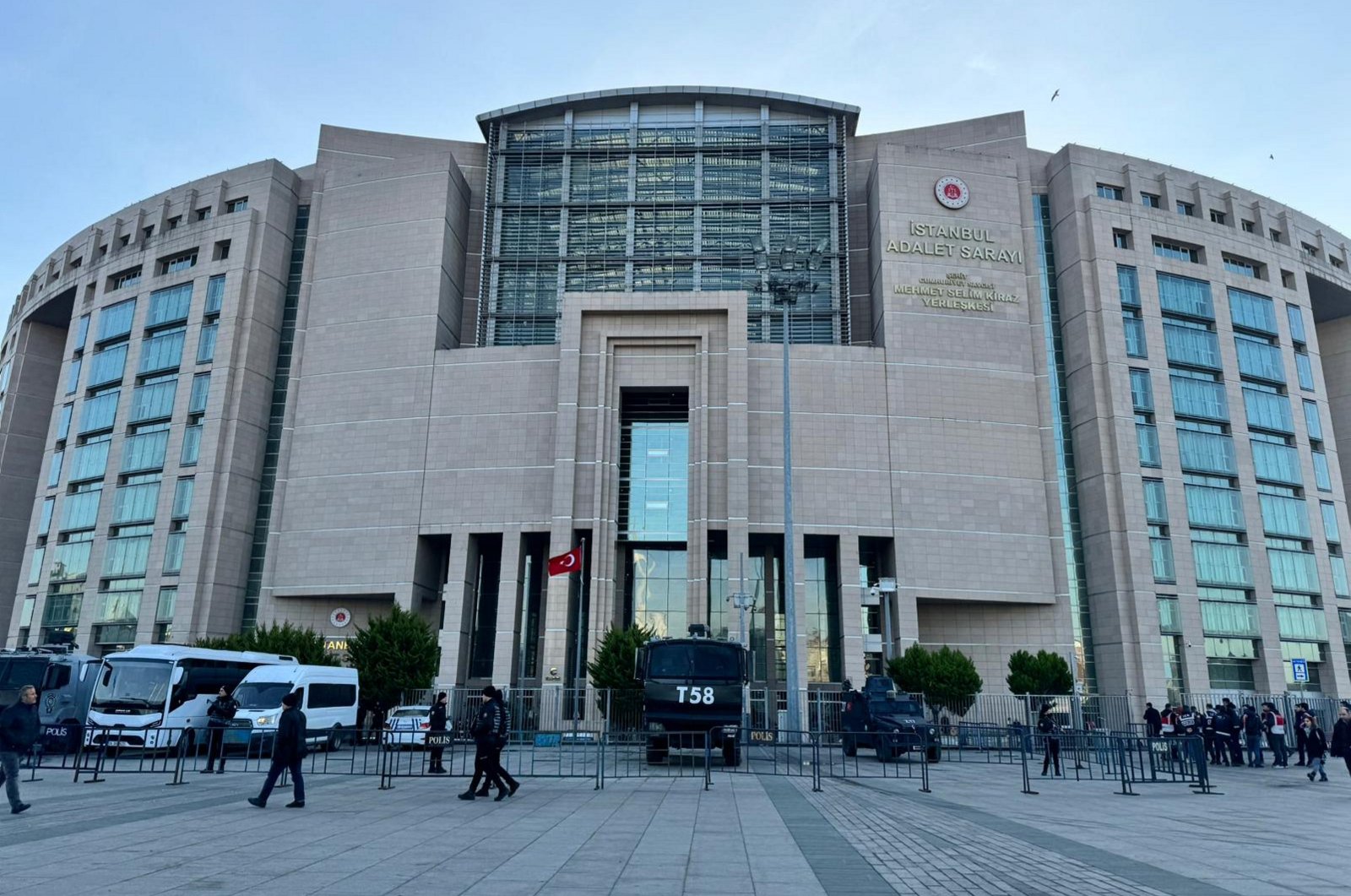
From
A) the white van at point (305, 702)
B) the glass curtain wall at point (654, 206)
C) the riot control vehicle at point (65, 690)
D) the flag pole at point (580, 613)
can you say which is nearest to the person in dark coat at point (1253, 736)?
the white van at point (305, 702)

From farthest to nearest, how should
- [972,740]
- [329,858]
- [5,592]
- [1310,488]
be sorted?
1. [5,592]
2. [1310,488]
3. [972,740]
4. [329,858]

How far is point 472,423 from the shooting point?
5369cm

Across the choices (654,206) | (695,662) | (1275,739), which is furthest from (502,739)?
(654,206)

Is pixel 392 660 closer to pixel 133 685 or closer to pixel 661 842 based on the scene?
pixel 133 685

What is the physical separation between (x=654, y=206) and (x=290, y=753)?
175 ft

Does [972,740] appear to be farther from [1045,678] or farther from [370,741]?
[370,741]

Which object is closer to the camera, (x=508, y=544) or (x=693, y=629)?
(x=693, y=629)

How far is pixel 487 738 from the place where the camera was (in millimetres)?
15695

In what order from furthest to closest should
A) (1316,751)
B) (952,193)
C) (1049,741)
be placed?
(952,193) < (1049,741) < (1316,751)

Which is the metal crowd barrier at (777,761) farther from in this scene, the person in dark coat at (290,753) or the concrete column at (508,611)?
the concrete column at (508,611)

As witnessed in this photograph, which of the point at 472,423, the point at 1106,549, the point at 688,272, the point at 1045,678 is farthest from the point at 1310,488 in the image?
the point at 472,423

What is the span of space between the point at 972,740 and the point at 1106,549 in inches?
764

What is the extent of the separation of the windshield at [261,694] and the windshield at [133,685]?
7.03 feet

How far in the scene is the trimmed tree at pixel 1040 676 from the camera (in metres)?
47.1
